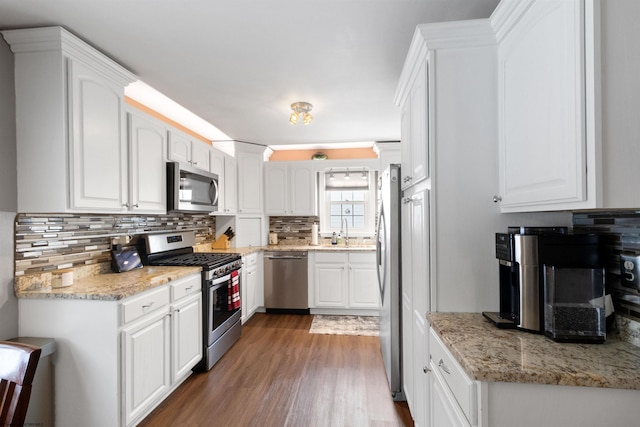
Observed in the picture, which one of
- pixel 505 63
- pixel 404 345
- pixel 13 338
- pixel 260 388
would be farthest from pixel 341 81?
pixel 13 338

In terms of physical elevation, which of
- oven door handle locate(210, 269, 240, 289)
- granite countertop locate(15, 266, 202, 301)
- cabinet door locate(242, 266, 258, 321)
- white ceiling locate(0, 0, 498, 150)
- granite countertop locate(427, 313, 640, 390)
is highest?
white ceiling locate(0, 0, 498, 150)

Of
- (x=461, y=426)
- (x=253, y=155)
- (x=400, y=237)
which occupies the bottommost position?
(x=461, y=426)

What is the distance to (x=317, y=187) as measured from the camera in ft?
15.3

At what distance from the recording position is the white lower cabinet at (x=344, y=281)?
391 centimetres

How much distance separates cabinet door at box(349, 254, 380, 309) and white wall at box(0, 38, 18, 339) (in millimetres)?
3193

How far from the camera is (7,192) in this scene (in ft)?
5.52

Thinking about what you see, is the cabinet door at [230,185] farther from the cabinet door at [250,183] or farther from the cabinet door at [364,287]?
the cabinet door at [364,287]

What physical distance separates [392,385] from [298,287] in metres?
2.03

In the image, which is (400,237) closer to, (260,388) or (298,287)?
(260,388)

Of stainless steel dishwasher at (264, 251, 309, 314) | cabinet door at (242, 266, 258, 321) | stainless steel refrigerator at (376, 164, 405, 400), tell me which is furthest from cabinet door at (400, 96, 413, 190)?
cabinet door at (242, 266, 258, 321)

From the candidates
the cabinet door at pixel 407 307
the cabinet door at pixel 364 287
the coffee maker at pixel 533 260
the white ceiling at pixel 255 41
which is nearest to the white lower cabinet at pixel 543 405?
the coffee maker at pixel 533 260

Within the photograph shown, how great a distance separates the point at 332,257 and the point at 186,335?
2115 millimetres

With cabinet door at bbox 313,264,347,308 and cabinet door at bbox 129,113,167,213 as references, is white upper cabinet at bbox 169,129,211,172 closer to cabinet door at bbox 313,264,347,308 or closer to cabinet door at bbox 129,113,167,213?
cabinet door at bbox 129,113,167,213

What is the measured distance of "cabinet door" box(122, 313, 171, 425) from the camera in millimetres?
1725
